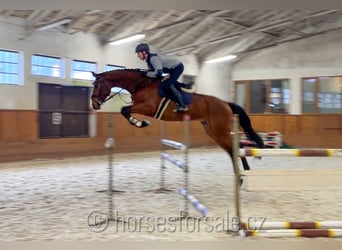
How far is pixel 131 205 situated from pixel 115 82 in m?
1.26

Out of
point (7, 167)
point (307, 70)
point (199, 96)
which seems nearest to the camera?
point (199, 96)

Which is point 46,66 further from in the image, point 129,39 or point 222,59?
point 222,59

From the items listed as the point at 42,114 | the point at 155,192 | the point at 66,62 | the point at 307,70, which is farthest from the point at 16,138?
the point at 307,70

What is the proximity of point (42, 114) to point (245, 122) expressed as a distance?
4.62 meters

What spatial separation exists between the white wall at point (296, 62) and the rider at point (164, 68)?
770 cm

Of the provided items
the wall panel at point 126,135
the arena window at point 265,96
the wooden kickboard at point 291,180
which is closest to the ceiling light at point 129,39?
the wall panel at point 126,135

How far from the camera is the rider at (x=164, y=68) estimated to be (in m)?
3.76

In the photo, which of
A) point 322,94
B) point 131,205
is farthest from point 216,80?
point 131,205

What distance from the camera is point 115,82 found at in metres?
3.92

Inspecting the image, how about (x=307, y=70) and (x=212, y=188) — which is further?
(x=307, y=70)

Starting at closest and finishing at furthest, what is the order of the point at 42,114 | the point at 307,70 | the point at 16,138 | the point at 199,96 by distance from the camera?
the point at 199,96 < the point at 16,138 < the point at 42,114 < the point at 307,70

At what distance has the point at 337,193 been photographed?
4.23 m

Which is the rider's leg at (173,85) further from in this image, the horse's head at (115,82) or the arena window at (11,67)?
the arena window at (11,67)
